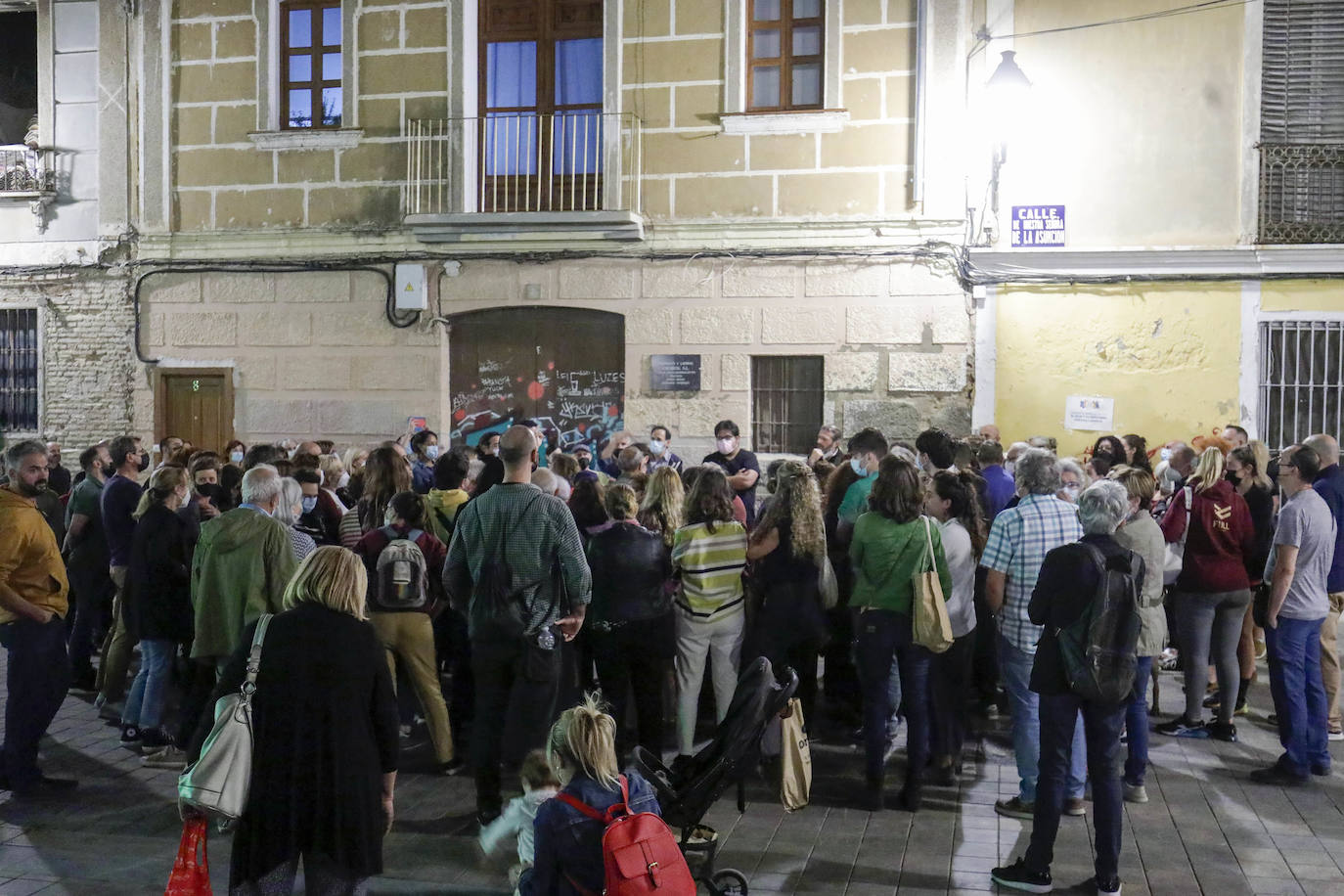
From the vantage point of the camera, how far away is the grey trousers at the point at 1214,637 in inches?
293

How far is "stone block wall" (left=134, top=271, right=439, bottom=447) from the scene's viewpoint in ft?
46.7

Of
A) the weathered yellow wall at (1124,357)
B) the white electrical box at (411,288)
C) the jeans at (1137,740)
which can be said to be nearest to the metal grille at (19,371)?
the white electrical box at (411,288)

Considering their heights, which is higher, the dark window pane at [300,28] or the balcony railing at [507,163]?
the dark window pane at [300,28]

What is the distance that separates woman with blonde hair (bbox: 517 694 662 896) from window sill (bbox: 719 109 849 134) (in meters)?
10.3

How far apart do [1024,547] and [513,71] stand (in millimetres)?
9972

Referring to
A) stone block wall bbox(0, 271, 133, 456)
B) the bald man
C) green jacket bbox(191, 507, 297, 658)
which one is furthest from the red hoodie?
stone block wall bbox(0, 271, 133, 456)

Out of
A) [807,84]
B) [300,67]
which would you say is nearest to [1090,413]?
[807,84]

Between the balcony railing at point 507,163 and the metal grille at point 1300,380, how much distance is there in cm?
707

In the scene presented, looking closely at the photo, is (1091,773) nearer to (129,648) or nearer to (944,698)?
(944,698)

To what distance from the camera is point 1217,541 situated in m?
7.31

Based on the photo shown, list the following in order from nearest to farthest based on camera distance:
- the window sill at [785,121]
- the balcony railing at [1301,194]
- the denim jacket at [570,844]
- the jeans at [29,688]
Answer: the denim jacket at [570,844]
the jeans at [29,688]
the balcony railing at [1301,194]
the window sill at [785,121]

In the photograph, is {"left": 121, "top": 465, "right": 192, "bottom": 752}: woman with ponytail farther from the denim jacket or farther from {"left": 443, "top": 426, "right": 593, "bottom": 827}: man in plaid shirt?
the denim jacket

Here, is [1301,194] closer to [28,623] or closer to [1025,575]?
[1025,575]

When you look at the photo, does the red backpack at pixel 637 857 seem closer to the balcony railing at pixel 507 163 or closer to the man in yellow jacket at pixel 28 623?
the man in yellow jacket at pixel 28 623
